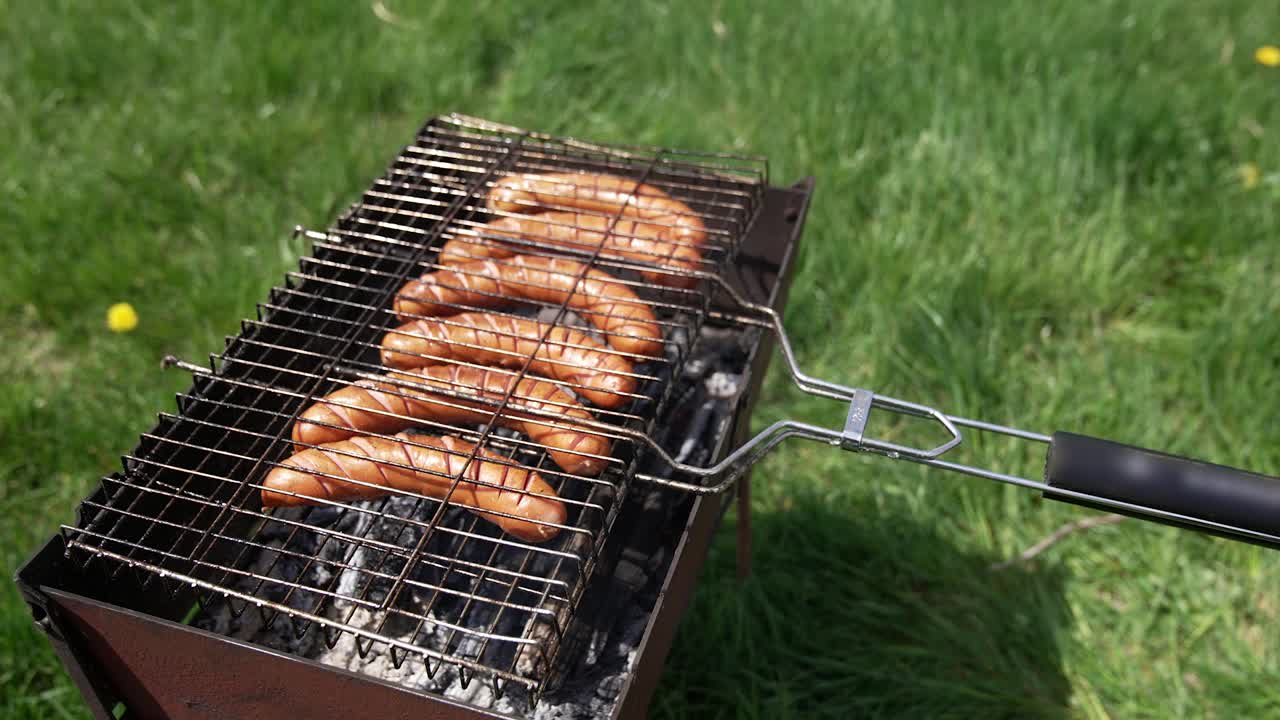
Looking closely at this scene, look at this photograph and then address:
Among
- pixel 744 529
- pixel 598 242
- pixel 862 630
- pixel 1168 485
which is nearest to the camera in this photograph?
pixel 1168 485

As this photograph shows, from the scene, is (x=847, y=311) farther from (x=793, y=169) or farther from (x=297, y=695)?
(x=297, y=695)

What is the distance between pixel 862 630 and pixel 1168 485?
4.88 ft

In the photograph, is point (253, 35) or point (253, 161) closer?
point (253, 161)

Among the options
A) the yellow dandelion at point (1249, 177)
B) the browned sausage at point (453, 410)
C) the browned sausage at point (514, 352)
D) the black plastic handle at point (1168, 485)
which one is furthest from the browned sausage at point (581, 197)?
the yellow dandelion at point (1249, 177)

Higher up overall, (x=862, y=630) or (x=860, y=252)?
(x=860, y=252)

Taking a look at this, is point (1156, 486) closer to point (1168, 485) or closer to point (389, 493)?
point (1168, 485)

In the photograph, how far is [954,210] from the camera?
3.76 meters

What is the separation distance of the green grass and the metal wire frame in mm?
904

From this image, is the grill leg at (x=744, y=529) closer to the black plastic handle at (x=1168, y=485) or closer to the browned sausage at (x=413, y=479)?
the browned sausage at (x=413, y=479)

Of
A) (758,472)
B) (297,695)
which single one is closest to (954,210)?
(758,472)

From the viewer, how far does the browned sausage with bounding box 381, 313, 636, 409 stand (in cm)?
201

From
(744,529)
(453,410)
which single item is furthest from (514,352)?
(744,529)

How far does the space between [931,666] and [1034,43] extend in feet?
8.99

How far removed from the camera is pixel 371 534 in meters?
2.12
